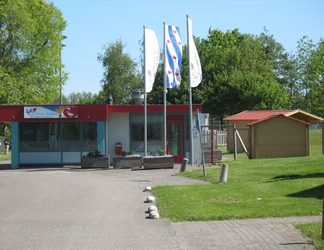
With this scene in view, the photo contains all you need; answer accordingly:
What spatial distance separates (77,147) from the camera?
3092 cm

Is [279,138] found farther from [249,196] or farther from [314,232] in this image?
[314,232]

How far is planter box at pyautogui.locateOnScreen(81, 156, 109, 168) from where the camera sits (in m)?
28.8

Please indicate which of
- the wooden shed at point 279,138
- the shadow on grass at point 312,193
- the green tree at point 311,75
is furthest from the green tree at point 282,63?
the shadow on grass at point 312,193

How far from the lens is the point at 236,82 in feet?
192

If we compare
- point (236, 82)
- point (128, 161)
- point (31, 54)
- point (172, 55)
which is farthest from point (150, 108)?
point (236, 82)

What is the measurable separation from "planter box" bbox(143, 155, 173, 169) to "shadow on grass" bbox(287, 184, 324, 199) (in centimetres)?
1284

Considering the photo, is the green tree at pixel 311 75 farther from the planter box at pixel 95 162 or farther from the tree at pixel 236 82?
the planter box at pixel 95 162

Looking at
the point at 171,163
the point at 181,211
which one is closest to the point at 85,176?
the point at 171,163

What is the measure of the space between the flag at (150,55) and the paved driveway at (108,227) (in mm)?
10503

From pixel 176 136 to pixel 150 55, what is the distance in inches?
199

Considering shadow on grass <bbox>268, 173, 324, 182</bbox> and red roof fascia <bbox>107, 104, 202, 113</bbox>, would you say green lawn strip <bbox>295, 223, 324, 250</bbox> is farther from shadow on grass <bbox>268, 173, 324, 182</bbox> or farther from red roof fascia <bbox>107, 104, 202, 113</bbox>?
red roof fascia <bbox>107, 104, 202, 113</bbox>

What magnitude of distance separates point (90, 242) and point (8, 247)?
1368 mm

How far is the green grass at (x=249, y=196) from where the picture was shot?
39.4 feet

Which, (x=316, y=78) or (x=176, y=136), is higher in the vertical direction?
(x=316, y=78)
